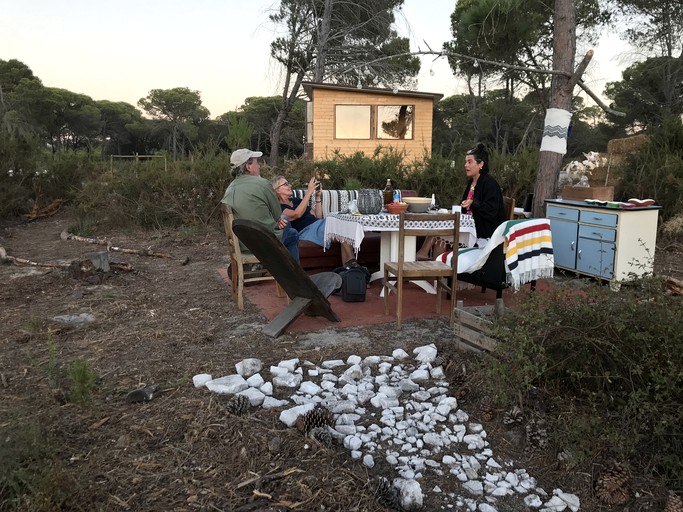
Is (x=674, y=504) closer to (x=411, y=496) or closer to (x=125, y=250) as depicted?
(x=411, y=496)

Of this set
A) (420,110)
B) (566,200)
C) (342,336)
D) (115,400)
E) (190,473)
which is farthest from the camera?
(420,110)

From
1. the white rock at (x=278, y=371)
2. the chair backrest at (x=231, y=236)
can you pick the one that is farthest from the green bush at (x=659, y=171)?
the white rock at (x=278, y=371)

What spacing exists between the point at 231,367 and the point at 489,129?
107ft

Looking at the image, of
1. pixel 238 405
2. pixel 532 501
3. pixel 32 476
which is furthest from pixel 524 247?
pixel 32 476

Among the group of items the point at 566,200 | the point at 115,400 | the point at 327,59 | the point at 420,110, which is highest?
the point at 327,59

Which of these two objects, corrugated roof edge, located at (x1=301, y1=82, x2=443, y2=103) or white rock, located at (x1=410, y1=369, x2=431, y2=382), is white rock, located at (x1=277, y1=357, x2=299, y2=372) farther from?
corrugated roof edge, located at (x1=301, y1=82, x2=443, y2=103)

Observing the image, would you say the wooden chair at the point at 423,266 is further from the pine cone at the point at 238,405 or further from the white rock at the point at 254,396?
the pine cone at the point at 238,405

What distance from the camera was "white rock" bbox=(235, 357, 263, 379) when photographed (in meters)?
3.48

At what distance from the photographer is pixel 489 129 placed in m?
33.7

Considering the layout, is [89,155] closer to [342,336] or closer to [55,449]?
[342,336]

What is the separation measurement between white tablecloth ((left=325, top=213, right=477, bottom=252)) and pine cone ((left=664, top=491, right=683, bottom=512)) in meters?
3.42

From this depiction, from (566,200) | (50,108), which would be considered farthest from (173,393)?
(50,108)

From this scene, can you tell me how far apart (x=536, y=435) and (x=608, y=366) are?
0.47 metres

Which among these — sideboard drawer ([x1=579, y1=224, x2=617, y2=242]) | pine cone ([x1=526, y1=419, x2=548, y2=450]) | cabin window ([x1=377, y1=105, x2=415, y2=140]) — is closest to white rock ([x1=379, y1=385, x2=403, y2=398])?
pine cone ([x1=526, y1=419, x2=548, y2=450])
